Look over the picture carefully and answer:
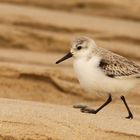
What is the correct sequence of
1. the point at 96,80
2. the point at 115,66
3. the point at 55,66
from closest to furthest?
the point at 96,80 → the point at 115,66 → the point at 55,66

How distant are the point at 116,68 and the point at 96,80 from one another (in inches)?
9.9

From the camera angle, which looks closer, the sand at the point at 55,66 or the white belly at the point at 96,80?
the sand at the point at 55,66

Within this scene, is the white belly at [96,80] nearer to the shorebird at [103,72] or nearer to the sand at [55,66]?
the shorebird at [103,72]

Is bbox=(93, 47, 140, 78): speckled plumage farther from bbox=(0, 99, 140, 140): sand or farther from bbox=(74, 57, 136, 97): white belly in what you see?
bbox=(0, 99, 140, 140): sand

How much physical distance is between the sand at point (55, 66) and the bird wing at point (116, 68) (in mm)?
428

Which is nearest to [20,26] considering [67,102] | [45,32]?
[45,32]

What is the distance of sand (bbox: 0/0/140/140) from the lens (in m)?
5.92

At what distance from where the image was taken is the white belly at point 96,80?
6527 millimetres

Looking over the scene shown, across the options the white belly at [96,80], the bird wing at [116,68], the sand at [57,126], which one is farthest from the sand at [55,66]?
the bird wing at [116,68]

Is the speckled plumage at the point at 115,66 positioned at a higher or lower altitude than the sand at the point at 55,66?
higher

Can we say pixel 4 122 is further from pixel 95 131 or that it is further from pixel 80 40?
pixel 80 40

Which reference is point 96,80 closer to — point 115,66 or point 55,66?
point 115,66

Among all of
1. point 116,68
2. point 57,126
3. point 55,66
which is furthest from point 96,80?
point 55,66

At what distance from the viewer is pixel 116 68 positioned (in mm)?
6629
